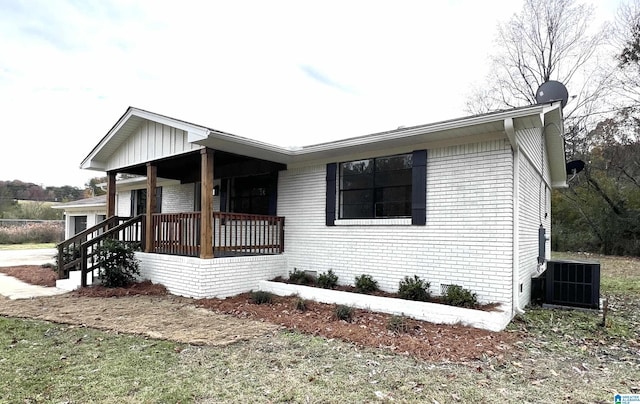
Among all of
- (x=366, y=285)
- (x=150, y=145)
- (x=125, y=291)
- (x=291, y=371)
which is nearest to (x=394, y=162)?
(x=366, y=285)

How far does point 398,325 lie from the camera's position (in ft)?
18.0

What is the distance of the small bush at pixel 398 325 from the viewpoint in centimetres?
538

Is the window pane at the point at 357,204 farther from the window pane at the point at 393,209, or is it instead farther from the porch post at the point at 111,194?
the porch post at the point at 111,194

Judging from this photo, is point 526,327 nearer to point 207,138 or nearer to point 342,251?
point 342,251

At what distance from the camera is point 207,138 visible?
691 centimetres

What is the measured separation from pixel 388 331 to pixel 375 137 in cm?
340

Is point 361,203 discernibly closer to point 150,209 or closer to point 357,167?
point 357,167

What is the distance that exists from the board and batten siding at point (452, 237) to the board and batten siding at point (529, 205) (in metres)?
0.59

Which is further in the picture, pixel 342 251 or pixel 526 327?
pixel 342 251

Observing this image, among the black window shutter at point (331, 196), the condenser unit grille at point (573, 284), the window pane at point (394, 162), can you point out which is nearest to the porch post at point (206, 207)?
the black window shutter at point (331, 196)

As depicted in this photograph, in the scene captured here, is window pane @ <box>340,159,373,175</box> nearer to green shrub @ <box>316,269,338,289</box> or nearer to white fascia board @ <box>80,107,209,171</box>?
green shrub @ <box>316,269,338,289</box>

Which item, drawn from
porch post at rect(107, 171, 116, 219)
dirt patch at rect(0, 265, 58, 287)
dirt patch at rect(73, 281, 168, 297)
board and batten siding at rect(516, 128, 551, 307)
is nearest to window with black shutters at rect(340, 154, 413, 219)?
board and batten siding at rect(516, 128, 551, 307)

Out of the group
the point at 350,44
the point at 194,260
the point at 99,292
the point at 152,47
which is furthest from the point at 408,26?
the point at 99,292

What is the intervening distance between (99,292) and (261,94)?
510 inches
